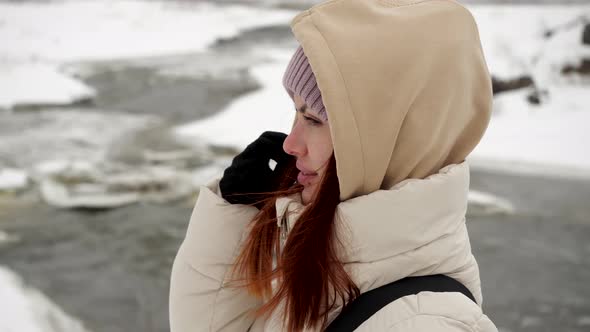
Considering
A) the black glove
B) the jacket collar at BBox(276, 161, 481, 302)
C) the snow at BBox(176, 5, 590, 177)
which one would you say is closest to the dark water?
the snow at BBox(176, 5, 590, 177)

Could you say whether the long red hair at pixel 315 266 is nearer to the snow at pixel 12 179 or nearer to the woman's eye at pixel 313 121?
the woman's eye at pixel 313 121

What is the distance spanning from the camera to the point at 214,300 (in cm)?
138

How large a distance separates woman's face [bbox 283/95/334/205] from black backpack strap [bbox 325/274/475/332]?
0.24 m

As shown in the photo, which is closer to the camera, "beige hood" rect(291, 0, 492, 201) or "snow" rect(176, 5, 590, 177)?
"beige hood" rect(291, 0, 492, 201)

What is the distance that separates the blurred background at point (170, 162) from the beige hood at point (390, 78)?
2432 millimetres

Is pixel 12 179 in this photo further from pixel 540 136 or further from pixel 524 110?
pixel 524 110

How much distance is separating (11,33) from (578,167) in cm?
1193

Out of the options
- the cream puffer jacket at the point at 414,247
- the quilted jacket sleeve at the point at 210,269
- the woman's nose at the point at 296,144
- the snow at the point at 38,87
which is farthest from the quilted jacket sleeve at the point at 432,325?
the snow at the point at 38,87

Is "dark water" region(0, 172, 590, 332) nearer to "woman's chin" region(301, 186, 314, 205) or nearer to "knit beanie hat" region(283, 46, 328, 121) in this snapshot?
"woman's chin" region(301, 186, 314, 205)

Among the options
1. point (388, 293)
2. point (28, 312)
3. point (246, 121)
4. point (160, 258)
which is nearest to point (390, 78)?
point (388, 293)

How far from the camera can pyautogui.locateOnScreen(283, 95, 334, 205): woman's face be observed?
3.78ft

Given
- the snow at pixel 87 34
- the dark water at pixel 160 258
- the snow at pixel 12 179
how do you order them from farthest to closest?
the snow at pixel 87 34 → the snow at pixel 12 179 → the dark water at pixel 160 258

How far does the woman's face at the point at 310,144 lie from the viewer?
115 centimetres

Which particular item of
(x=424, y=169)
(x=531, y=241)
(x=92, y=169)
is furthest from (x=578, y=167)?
(x=424, y=169)
